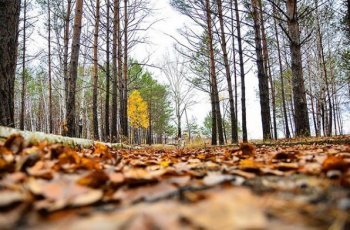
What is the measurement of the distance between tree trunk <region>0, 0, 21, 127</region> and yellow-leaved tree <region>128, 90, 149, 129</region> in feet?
95.3

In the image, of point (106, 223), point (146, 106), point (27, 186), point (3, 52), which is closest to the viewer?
point (106, 223)

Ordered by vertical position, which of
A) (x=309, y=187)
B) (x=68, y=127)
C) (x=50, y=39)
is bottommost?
(x=309, y=187)

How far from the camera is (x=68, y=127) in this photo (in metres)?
7.89

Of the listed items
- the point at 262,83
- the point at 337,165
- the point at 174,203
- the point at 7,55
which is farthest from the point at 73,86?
the point at 174,203

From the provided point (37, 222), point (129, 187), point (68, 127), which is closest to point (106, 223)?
point (37, 222)

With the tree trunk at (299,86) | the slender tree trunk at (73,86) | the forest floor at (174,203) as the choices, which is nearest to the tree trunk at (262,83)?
the tree trunk at (299,86)

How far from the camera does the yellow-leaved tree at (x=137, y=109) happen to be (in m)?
33.4

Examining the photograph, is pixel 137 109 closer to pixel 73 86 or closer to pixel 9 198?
pixel 73 86

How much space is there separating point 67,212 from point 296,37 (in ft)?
25.3

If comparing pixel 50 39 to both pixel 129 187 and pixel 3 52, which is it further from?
pixel 129 187

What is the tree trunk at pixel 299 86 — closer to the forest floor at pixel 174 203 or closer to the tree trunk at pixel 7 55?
the tree trunk at pixel 7 55

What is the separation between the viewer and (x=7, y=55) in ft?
13.5

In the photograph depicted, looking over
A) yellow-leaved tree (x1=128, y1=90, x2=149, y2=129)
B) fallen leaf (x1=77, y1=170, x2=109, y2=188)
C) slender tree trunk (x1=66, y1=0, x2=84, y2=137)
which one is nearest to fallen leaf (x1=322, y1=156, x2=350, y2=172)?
fallen leaf (x1=77, y1=170, x2=109, y2=188)

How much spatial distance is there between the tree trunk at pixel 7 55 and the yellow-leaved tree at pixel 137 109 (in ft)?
95.3
